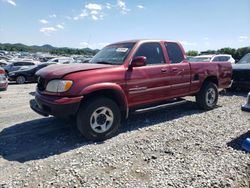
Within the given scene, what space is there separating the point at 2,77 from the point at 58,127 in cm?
533

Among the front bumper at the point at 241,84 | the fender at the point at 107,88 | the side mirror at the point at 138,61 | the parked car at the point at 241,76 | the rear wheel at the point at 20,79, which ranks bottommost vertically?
the rear wheel at the point at 20,79

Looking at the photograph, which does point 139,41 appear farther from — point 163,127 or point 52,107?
point 52,107

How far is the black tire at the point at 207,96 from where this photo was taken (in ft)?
23.2

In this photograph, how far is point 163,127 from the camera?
5617 millimetres

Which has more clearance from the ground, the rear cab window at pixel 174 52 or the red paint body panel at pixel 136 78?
the rear cab window at pixel 174 52

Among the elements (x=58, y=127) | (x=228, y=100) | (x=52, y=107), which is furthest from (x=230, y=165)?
(x=228, y=100)

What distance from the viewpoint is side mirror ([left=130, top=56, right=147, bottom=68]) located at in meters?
5.11

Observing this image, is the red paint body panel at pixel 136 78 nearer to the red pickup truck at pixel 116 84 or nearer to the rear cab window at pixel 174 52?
the red pickup truck at pixel 116 84

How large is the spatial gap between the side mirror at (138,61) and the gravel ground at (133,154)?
4.51ft

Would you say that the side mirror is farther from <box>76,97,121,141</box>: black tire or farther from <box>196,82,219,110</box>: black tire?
<box>196,82,219,110</box>: black tire

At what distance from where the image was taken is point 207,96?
282 inches

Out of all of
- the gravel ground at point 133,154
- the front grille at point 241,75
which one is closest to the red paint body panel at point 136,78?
the gravel ground at point 133,154

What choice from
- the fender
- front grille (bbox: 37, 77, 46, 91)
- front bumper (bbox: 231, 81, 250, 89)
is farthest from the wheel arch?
front grille (bbox: 37, 77, 46, 91)

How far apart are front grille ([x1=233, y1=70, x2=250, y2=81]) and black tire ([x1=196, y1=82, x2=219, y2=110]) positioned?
2854 millimetres
